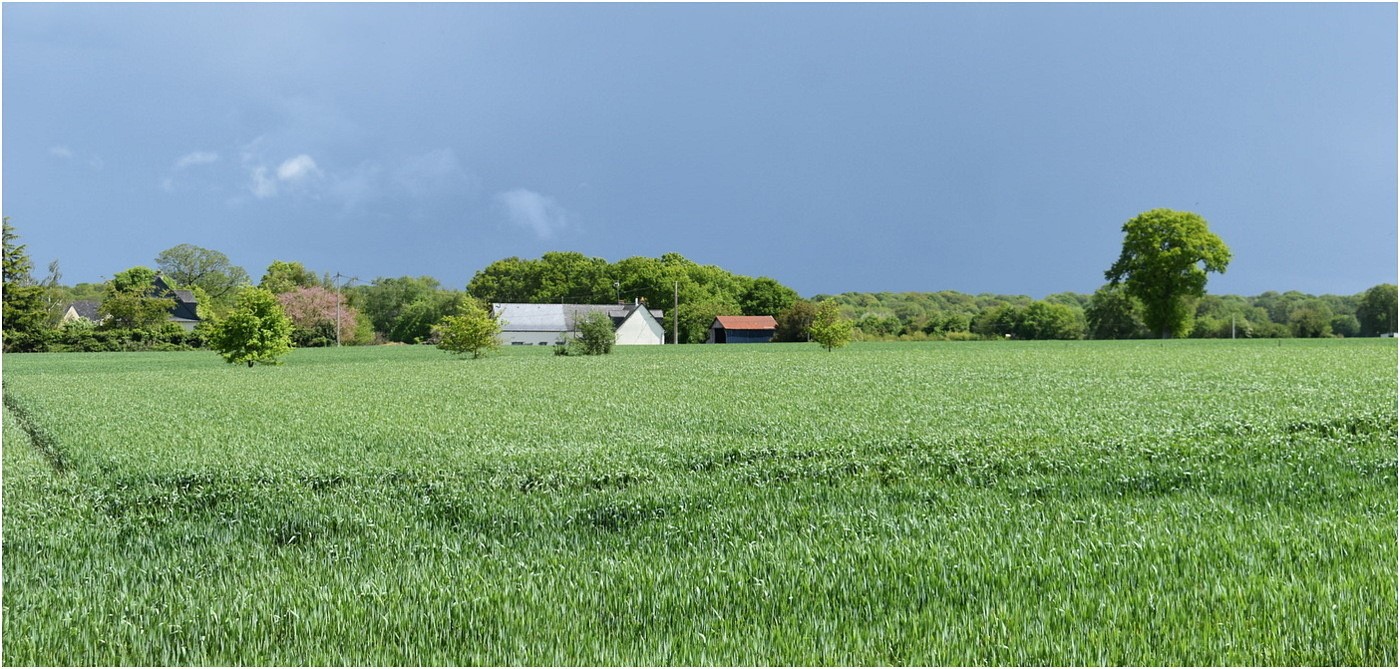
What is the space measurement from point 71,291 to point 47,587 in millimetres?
104351

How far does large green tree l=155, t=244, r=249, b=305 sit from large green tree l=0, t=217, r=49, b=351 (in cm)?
2116

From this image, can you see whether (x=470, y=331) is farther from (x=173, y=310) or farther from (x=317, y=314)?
(x=173, y=310)

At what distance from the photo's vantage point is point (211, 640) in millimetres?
3988

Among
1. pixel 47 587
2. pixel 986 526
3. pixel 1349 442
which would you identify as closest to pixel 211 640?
pixel 47 587

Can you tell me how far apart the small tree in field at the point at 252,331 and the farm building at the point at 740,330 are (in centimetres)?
5377

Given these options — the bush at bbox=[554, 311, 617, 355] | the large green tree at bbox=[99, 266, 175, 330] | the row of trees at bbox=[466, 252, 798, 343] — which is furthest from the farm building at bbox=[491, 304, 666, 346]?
the bush at bbox=[554, 311, 617, 355]

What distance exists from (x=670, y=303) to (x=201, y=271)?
1781 inches

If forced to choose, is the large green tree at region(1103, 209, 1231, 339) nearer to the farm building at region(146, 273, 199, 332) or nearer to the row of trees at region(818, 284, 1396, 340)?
the row of trees at region(818, 284, 1396, 340)

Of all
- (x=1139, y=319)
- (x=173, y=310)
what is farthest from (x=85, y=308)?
(x=1139, y=319)

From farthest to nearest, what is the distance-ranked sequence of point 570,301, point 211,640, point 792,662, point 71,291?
point 570,301 → point 71,291 → point 211,640 → point 792,662

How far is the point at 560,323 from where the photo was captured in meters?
86.2

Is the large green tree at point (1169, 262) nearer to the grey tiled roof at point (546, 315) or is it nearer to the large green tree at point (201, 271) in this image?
the grey tiled roof at point (546, 315)

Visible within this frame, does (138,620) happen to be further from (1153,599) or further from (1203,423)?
(1203,423)

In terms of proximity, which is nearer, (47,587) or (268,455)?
(47,587)
